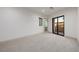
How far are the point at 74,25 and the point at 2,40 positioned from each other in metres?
4.13

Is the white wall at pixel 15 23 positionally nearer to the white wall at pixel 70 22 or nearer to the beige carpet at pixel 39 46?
the beige carpet at pixel 39 46

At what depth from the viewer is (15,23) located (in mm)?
4734

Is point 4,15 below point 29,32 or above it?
above

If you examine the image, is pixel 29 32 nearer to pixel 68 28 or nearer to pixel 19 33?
pixel 19 33

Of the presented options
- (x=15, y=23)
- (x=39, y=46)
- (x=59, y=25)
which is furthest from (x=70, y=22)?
(x=15, y=23)

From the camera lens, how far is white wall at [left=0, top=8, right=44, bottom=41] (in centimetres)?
400

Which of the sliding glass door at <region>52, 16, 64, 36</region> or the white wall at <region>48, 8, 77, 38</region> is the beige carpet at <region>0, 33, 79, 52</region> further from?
the sliding glass door at <region>52, 16, 64, 36</region>

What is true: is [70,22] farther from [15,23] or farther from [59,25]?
[15,23]

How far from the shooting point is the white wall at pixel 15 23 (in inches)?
157

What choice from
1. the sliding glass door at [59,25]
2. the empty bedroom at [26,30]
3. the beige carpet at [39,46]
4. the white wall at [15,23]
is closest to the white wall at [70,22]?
the empty bedroom at [26,30]

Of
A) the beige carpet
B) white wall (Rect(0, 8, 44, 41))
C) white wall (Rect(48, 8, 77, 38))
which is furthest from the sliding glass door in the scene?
the beige carpet

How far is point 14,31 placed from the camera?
4.64 meters
